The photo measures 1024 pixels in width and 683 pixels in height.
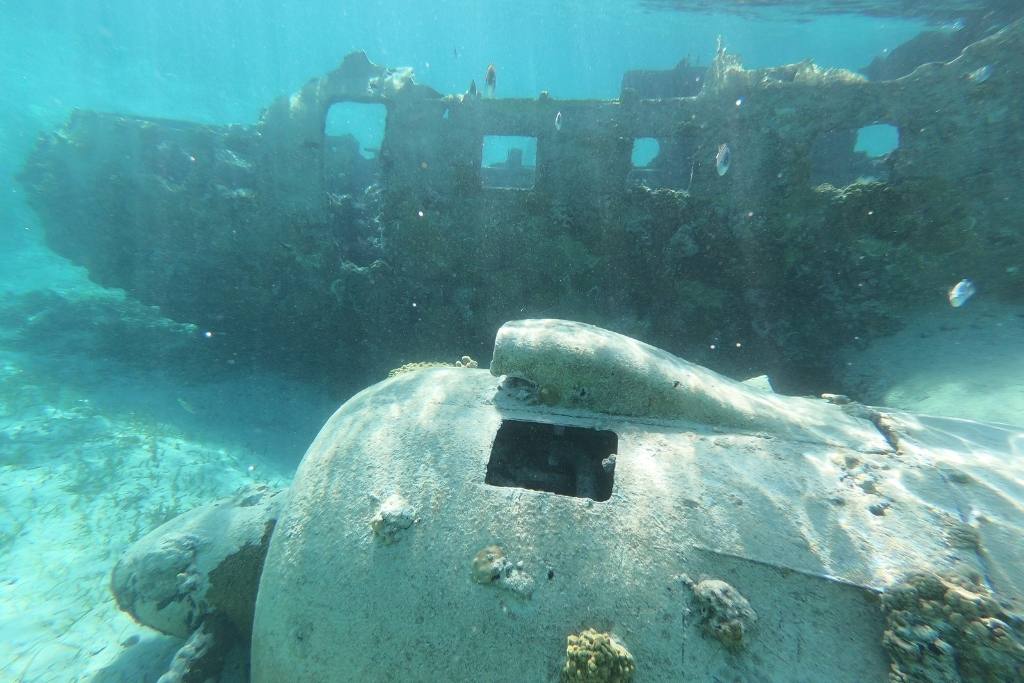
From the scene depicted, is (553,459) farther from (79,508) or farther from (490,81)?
(79,508)

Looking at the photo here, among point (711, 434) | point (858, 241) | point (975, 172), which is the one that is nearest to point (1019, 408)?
point (858, 241)

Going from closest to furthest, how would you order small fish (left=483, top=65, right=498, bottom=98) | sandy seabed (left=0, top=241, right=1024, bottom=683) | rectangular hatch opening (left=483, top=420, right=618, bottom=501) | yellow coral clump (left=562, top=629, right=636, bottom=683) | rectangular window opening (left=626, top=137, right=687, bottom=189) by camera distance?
yellow coral clump (left=562, top=629, right=636, bottom=683) < rectangular hatch opening (left=483, top=420, right=618, bottom=501) < sandy seabed (left=0, top=241, right=1024, bottom=683) < small fish (left=483, top=65, right=498, bottom=98) < rectangular window opening (left=626, top=137, right=687, bottom=189)

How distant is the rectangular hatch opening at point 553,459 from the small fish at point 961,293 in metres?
6.58

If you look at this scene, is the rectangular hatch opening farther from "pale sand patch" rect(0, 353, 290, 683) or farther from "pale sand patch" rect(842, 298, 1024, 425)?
"pale sand patch" rect(842, 298, 1024, 425)

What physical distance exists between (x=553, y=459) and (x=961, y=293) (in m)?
7.05

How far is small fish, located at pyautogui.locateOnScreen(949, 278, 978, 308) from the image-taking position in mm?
6473

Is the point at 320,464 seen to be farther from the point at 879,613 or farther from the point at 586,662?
the point at 879,613

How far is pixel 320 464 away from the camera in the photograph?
3018mm

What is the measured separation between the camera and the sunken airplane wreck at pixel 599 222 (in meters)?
7.14

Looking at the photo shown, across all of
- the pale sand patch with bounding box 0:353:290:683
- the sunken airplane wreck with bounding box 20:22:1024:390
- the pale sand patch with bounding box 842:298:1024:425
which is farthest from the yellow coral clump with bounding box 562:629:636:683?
the sunken airplane wreck with bounding box 20:22:1024:390

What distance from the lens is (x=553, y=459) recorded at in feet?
12.0

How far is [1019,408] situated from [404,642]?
6881mm

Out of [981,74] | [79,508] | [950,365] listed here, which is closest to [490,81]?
[981,74]

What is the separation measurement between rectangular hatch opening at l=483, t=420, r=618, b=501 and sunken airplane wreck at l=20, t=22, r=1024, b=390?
523 centimetres
